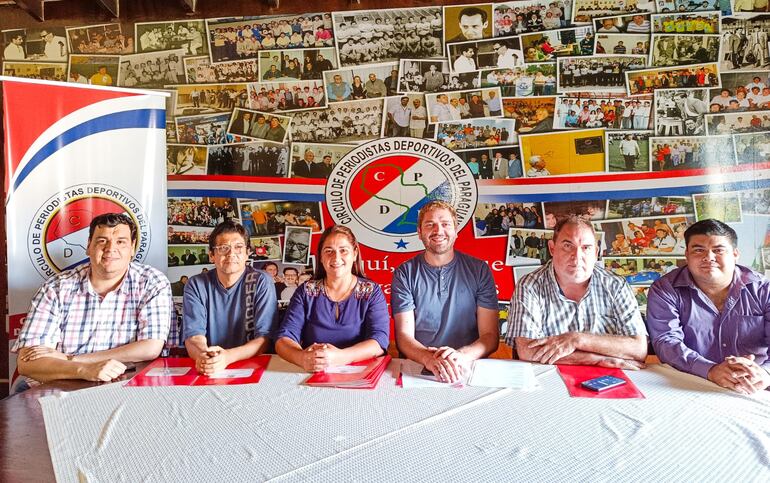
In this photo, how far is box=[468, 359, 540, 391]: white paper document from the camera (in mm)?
1664

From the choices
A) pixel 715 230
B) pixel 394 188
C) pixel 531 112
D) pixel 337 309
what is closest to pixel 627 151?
pixel 531 112

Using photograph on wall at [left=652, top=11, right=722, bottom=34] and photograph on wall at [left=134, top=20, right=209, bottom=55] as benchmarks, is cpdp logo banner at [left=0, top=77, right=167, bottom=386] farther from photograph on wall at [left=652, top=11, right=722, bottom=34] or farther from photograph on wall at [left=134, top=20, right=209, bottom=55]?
photograph on wall at [left=652, top=11, right=722, bottom=34]

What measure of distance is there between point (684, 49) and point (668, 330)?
190cm

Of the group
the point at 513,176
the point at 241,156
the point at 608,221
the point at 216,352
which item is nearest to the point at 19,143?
the point at 241,156

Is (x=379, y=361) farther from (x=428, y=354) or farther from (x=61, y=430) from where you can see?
(x=61, y=430)

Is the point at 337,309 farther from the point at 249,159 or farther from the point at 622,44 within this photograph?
the point at 622,44

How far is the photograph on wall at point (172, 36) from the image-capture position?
3.24m

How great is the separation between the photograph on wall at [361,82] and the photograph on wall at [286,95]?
0.25ft

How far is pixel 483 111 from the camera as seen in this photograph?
308cm

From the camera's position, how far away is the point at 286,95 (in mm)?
3191

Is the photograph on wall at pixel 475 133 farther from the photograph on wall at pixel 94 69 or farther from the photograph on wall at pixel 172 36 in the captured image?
the photograph on wall at pixel 94 69

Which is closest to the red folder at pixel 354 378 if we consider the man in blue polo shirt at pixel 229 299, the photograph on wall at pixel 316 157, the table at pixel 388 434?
the table at pixel 388 434

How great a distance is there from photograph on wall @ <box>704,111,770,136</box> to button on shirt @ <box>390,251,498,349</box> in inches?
69.5

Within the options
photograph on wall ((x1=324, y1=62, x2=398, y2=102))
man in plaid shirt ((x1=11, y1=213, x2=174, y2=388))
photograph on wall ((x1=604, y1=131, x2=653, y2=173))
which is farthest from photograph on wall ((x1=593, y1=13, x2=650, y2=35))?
man in plaid shirt ((x1=11, y1=213, x2=174, y2=388))
